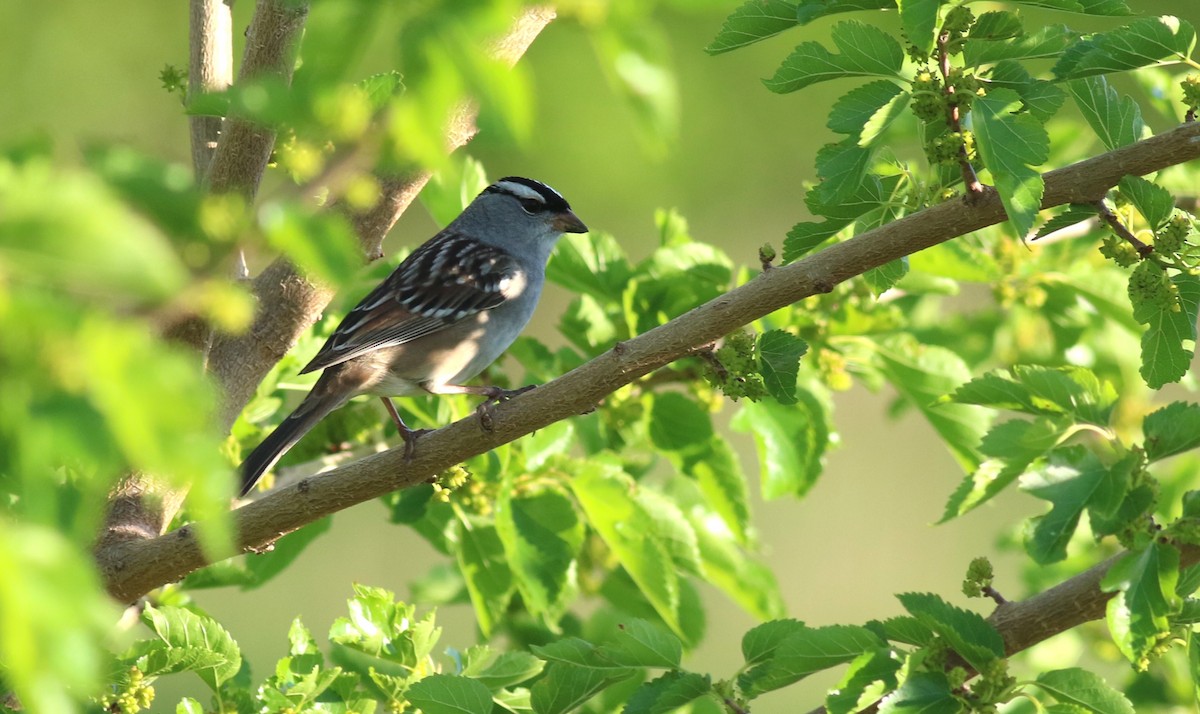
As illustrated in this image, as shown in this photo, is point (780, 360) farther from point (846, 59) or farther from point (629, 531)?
point (629, 531)

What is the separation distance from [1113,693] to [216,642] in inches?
60.6

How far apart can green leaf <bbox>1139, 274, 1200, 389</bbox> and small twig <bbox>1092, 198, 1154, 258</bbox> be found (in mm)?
80

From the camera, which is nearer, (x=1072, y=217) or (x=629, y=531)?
(x=1072, y=217)

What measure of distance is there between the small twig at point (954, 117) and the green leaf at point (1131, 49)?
0.18 m

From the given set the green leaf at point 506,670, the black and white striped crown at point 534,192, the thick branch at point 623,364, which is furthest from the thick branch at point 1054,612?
the black and white striped crown at point 534,192

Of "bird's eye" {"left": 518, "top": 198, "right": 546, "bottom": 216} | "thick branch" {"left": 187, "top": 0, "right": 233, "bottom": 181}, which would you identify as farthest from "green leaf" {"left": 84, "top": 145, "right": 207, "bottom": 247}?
"bird's eye" {"left": 518, "top": 198, "right": 546, "bottom": 216}

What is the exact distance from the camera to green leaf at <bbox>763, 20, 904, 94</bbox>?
1987mm

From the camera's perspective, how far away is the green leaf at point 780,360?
6.85ft

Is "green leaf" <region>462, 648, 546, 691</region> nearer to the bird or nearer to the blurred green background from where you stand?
the bird

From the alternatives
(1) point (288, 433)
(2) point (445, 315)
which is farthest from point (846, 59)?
(2) point (445, 315)

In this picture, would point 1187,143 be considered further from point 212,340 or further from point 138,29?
point 138,29

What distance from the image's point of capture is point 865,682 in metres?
1.94

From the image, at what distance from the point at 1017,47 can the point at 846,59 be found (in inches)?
10.9

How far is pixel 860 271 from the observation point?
1982 mm
